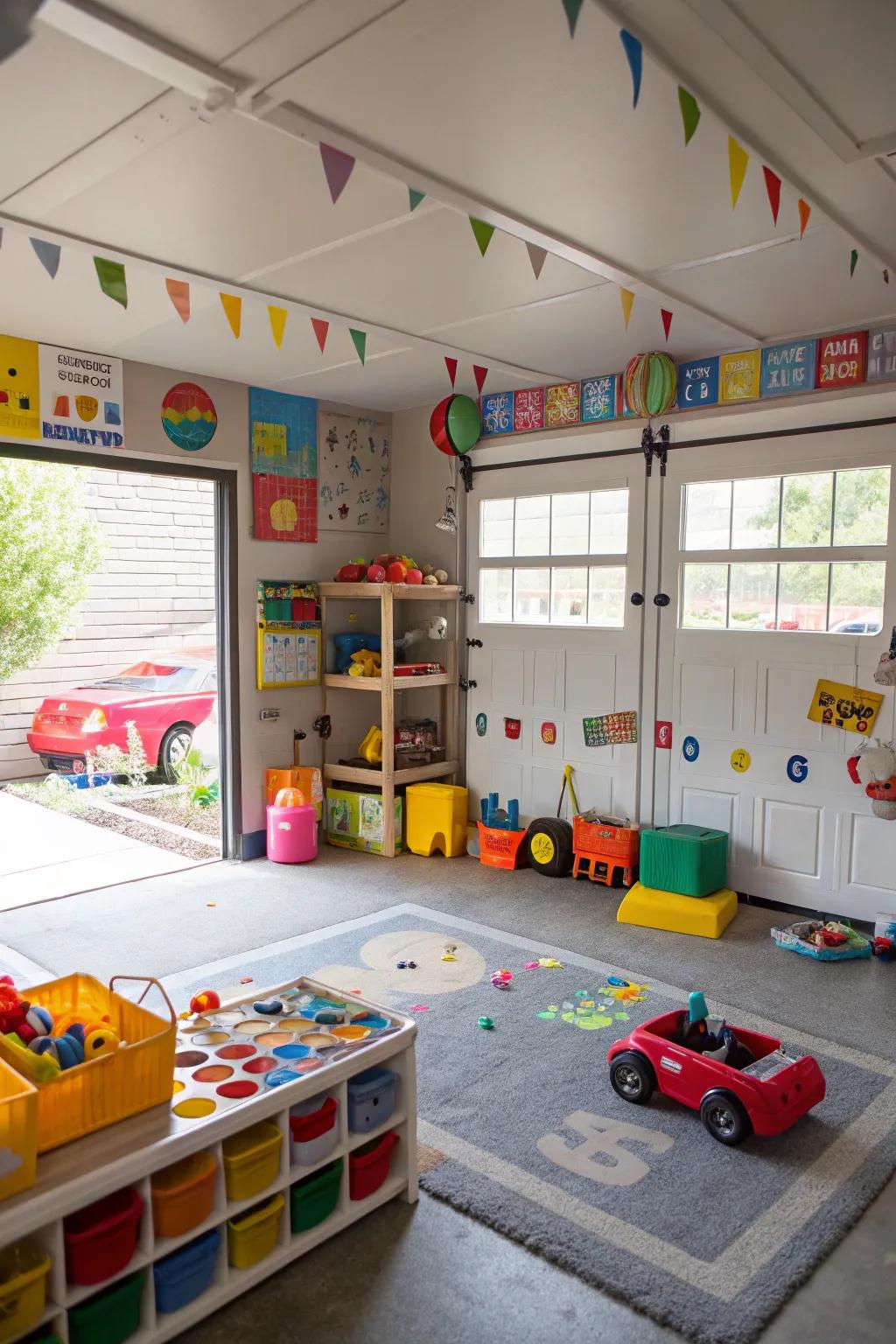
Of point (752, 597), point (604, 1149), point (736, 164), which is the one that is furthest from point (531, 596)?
point (604, 1149)

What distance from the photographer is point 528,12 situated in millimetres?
1826

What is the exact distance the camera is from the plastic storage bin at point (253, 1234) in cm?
200

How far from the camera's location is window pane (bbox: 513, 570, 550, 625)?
523 cm

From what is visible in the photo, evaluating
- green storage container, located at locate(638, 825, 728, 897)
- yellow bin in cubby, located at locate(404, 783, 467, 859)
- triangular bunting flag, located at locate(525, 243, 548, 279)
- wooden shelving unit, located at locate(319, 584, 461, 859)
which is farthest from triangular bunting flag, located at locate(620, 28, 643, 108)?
yellow bin in cubby, located at locate(404, 783, 467, 859)

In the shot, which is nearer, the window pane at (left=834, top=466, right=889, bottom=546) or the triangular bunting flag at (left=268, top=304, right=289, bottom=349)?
the triangular bunting flag at (left=268, top=304, right=289, bottom=349)

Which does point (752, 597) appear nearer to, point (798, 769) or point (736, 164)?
point (798, 769)

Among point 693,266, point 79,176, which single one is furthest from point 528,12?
point 693,266

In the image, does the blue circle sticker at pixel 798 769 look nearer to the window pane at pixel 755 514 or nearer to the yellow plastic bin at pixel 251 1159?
the window pane at pixel 755 514

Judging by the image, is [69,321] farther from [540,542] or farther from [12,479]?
[12,479]

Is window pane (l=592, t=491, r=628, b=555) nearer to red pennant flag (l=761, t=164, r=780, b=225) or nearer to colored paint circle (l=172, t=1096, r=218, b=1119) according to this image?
red pennant flag (l=761, t=164, r=780, b=225)

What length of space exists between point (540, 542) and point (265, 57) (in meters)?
3.41

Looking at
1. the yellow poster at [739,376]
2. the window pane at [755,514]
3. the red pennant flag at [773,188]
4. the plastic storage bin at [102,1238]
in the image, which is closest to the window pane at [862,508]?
the window pane at [755,514]

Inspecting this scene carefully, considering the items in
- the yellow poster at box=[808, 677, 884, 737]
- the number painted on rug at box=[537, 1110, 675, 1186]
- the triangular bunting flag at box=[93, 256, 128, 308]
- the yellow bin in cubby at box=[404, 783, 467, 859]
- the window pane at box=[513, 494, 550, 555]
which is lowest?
the number painted on rug at box=[537, 1110, 675, 1186]

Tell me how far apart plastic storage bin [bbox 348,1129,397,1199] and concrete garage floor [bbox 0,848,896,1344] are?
0.07 meters
